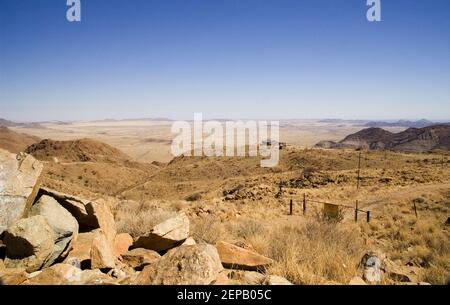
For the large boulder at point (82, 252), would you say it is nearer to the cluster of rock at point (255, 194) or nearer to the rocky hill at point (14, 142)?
the cluster of rock at point (255, 194)

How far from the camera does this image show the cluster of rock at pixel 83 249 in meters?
→ 3.99

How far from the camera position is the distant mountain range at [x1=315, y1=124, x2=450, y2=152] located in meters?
82.9

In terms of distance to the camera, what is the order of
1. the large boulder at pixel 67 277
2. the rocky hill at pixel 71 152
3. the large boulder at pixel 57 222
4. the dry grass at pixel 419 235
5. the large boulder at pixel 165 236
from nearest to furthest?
the large boulder at pixel 67 277, the large boulder at pixel 57 222, the large boulder at pixel 165 236, the dry grass at pixel 419 235, the rocky hill at pixel 71 152

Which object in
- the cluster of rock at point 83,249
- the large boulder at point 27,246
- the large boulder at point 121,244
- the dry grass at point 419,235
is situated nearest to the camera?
the cluster of rock at point 83,249

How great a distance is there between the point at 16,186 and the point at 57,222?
0.91 m

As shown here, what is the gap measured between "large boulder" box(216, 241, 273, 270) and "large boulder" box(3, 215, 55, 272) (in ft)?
8.86

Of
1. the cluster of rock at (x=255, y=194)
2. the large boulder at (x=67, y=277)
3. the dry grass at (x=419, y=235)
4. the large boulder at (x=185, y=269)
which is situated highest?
the large boulder at (x=185, y=269)

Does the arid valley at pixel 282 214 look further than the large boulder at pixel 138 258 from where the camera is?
No

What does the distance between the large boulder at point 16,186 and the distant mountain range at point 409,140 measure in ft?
277

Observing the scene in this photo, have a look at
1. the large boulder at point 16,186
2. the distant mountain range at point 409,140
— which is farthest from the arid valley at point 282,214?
the distant mountain range at point 409,140

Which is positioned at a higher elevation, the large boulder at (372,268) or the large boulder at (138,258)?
the large boulder at (138,258)

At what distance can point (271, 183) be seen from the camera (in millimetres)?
29688

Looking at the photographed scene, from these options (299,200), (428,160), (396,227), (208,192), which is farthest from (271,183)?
(428,160)
